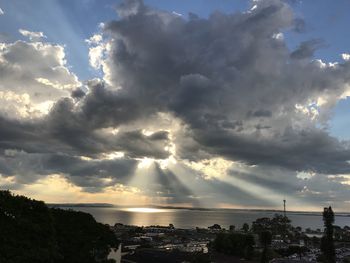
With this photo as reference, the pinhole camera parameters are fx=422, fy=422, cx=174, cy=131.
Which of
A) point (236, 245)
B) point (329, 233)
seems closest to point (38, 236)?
point (329, 233)

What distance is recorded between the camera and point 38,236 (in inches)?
1221

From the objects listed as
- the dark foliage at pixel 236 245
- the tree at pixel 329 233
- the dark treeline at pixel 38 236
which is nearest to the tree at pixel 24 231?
the dark treeline at pixel 38 236

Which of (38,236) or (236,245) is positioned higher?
(38,236)

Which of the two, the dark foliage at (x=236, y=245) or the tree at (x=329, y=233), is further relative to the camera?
the dark foliage at (x=236, y=245)

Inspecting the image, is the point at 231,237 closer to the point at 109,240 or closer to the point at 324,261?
the point at 324,261

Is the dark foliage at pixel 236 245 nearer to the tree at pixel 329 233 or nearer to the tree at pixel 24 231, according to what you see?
the tree at pixel 329 233

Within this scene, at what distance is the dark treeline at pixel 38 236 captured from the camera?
28.6 meters

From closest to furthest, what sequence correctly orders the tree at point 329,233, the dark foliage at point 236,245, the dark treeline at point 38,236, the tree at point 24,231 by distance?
the tree at point 24,231 → the dark treeline at point 38,236 → the tree at point 329,233 → the dark foliage at point 236,245

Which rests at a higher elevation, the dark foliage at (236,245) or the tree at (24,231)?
the tree at (24,231)

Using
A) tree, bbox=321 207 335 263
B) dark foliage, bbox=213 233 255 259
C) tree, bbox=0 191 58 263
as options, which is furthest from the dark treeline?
dark foliage, bbox=213 233 255 259

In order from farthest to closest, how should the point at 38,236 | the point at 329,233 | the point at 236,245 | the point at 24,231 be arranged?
the point at 236,245
the point at 329,233
the point at 38,236
the point at 24,231

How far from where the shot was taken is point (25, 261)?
2816 centimetres

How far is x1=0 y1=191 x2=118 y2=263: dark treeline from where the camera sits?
2864 cm

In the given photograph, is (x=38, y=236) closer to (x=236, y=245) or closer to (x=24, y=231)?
(x=24, y=231)
